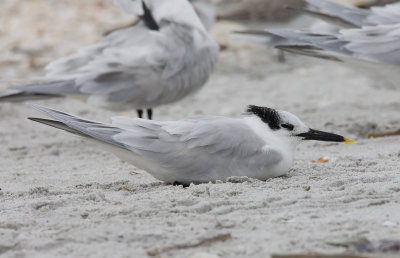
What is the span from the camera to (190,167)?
3.54 meters

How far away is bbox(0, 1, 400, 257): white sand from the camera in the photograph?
2.53 metres

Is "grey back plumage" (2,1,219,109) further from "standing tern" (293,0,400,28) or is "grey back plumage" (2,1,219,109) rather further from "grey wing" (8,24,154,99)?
"standing tern" (293,0,400,28)

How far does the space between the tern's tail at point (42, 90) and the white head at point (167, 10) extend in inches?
37.4

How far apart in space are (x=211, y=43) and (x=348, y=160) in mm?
2163

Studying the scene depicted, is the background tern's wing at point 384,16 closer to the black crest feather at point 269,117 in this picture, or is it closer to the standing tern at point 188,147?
the black crest feather at point 269,117

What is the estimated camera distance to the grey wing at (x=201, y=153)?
3.54 m

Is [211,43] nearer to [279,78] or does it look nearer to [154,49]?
[154,49]

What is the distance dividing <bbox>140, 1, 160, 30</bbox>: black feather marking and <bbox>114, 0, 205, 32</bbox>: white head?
0.07 feet

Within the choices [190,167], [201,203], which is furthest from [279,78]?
[201,203]

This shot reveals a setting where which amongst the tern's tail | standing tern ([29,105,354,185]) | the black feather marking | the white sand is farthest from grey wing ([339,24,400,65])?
the tern's tail

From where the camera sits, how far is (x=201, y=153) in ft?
11.7

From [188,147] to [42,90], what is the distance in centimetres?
206

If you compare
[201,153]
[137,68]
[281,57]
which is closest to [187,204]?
[201,153]

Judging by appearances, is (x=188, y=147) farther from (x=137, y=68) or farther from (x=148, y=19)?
(x=148, y=19)
